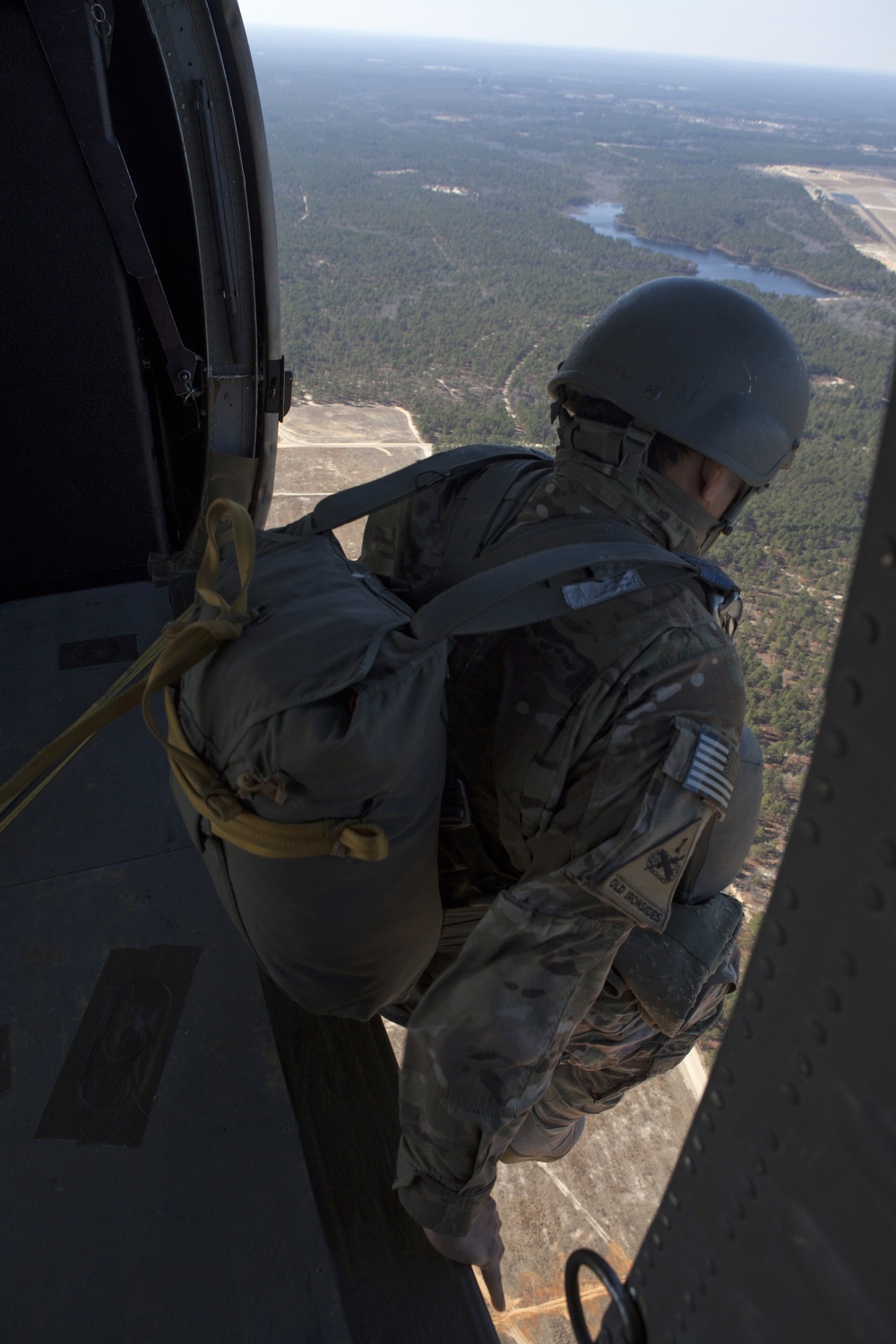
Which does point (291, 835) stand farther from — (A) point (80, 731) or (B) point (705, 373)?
(B) point (705, 373)

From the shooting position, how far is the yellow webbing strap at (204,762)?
116cm

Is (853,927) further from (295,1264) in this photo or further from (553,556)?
(295,1264)

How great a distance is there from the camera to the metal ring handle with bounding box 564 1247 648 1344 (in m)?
0.83

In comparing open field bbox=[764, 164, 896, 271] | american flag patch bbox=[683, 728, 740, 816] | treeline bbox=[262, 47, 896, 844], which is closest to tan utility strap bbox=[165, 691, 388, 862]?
american flag patch bbox=[683, 728, 740, 816]

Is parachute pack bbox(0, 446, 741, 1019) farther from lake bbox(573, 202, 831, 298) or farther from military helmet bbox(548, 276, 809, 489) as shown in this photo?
lake bbox(573, 202, 831, 298)

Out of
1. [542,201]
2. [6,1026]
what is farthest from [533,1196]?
[542,201]

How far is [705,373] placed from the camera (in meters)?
1.60

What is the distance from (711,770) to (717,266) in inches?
2204

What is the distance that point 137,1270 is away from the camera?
50.6 inches

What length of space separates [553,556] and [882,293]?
181ft

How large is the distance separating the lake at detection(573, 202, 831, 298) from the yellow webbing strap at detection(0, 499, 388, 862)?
46.5m

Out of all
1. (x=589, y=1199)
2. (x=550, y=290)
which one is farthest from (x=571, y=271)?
(x=589, y=1199)

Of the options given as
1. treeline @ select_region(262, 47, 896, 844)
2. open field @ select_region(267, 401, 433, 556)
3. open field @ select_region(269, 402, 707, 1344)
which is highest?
treeline @ select_region(262, 47, 896, 844)

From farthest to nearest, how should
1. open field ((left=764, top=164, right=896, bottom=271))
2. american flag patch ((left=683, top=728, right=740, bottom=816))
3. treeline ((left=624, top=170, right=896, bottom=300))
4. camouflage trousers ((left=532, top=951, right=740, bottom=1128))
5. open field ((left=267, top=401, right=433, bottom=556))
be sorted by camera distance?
open field ((left=764, top=164, right=896, bottom=271))
treeline ((left=624, top=170, right=896, bottom=300))
open field ((left=267, top=401, right=433, bottom=556))
camouflage trousers ((left=532, top=951, right=740, bottom=1128))
american flag patch ((left=683, top=728, right=740, bottom=816))
